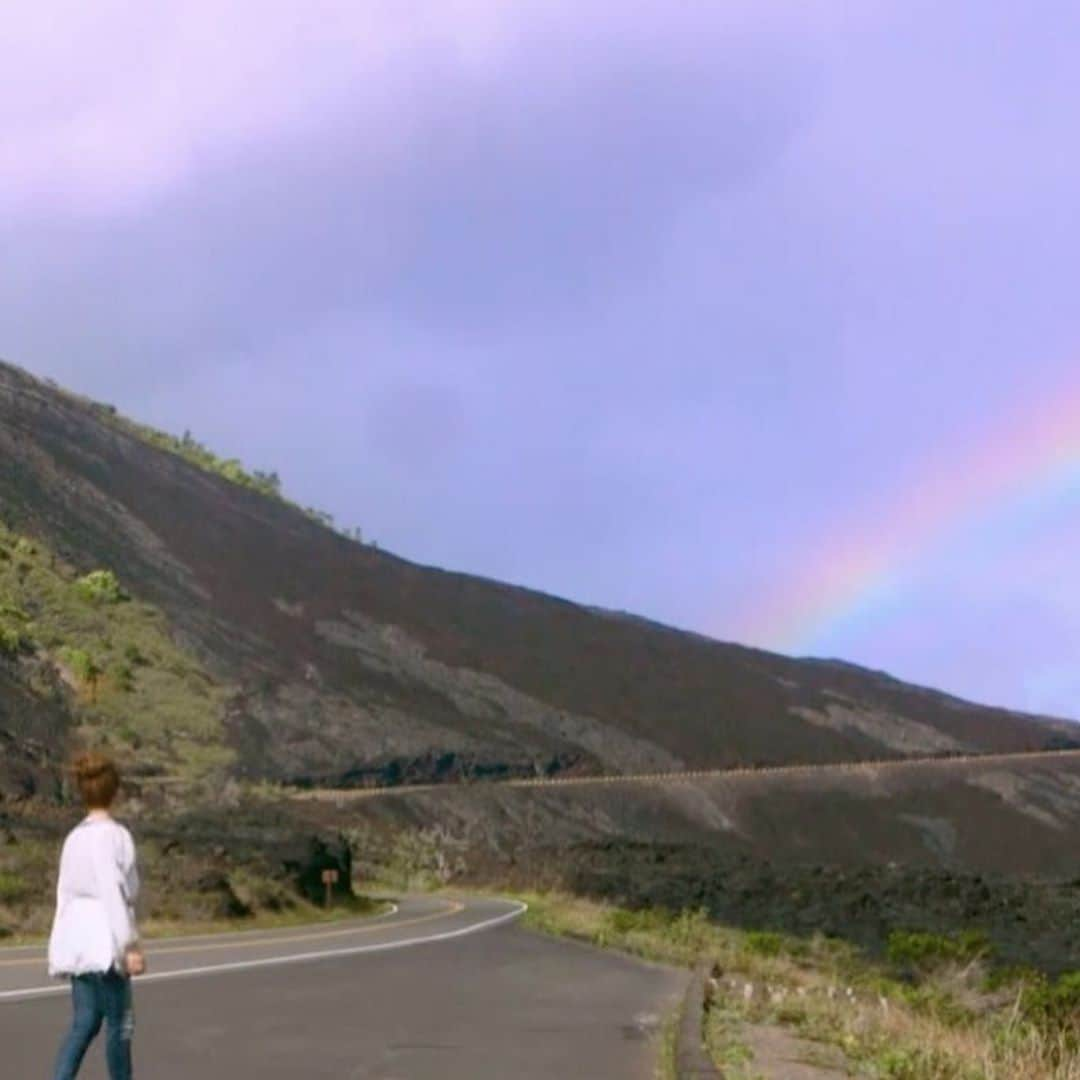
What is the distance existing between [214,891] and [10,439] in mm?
66065

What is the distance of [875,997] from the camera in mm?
19297

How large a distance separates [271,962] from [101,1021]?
12.5m

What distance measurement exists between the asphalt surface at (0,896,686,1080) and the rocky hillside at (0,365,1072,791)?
33.7 m

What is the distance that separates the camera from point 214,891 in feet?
97.9

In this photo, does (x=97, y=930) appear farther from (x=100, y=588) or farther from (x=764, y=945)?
(x=100, y=588)

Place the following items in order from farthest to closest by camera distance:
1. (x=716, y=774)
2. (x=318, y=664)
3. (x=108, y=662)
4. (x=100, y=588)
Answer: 1. (x=318, y=664)
2. (x=100, y=588)
3. (x=716, y=774)
4. (x=108, y=662)

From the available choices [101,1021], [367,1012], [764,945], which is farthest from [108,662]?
[101,1021]

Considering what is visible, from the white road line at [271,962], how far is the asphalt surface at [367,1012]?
31 millimetres

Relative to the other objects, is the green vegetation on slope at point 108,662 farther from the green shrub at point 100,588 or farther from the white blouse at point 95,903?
the white blouse at point 95,903

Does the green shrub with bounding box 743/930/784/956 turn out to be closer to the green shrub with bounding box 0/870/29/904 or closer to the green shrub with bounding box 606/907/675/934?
the green shrub with bounding box 606/907/675/934

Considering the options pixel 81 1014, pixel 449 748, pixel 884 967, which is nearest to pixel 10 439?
pixel 449 748

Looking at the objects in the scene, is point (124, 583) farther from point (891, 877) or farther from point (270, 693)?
point (891, 877)

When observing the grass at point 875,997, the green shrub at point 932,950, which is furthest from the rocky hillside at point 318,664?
the green shrub at point 932,950

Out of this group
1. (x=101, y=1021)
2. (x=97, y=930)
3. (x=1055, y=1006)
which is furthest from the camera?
(x=1055, y=1006)
